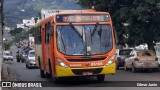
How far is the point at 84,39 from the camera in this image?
18.3 meters

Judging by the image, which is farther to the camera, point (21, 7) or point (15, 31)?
point (15, 31)

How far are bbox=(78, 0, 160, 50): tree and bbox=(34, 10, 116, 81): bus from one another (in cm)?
1002

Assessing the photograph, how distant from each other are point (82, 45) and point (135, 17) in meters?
13.0

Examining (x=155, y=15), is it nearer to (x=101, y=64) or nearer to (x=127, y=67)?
(x=127, y=67)

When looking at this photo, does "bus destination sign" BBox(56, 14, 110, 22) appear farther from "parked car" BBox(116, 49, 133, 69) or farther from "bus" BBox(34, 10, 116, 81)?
"parked car" BBox(116, 49, 133, 69)

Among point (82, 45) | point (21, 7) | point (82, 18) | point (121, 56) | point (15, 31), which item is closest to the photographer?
point (82, 45)

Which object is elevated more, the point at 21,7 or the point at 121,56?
the point at 21,7

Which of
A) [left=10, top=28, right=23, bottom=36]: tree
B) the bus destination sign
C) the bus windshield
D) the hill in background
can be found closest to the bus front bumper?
the bus windshield

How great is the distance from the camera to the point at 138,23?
3081cm

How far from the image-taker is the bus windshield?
18.1m

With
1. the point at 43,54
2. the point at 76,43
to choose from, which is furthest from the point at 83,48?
the point at 43,54

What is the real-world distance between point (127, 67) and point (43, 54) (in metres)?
9.71

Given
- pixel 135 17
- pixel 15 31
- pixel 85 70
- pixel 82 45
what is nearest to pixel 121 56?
pixel 135 17

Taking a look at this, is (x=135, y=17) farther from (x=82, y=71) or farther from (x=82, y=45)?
(x=82, y=71)
